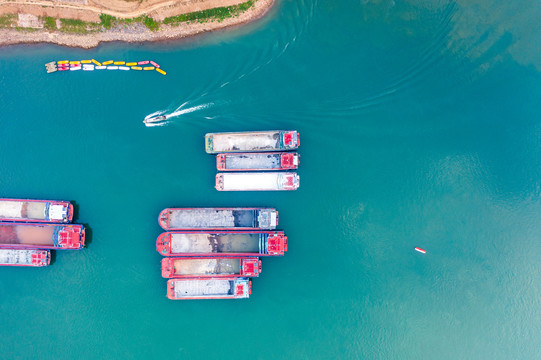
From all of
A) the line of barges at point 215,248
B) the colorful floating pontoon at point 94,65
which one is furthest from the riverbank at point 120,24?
the line of barges at point 215,248

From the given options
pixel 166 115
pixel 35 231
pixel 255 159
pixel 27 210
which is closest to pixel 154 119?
pixel 166 115

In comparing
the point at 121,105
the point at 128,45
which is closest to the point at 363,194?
the point at 121,105

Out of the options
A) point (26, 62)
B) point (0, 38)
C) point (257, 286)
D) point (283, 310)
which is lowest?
point (283, 310)

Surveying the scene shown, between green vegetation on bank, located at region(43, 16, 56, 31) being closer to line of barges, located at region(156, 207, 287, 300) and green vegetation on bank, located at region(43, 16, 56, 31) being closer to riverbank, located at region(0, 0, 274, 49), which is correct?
riverbank, located at region(0, 0, 274, 49)

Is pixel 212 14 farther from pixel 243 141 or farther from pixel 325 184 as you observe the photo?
pixel 325 184

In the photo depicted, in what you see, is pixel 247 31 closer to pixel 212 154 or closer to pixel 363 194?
pixel 212 154

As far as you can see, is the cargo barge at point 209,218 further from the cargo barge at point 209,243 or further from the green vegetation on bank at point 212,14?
the green vegetation on bank at point 212,14
